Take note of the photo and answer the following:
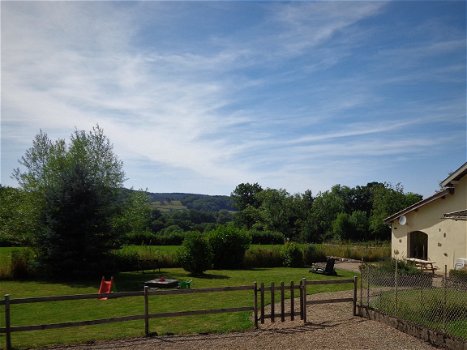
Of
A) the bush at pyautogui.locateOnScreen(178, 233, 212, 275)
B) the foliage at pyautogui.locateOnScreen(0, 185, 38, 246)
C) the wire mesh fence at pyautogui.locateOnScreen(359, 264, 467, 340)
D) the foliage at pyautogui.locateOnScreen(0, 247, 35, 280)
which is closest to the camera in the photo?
the wire mesh fence at pyautogui.locateOnScreen(359, 264, 467, 340)

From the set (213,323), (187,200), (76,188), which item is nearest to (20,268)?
(76,188)

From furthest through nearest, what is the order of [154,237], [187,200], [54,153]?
[187,200], [154,237], [54,153]

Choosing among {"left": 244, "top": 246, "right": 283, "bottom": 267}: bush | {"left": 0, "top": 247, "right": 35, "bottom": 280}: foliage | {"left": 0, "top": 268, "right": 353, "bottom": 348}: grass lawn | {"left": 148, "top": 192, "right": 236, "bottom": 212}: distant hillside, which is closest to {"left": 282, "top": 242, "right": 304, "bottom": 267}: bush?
{"left": 244, "top": 246, "right": 283, "bottom": 267}: bush

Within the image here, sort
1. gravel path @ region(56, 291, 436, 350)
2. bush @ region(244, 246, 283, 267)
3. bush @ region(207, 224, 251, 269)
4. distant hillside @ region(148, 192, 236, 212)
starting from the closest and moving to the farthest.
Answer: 1. gravel path @ region(56, 291, 436, 350)
2. bush @ region(207, 224, 251, 269)
3. bush @ region(244, 246, 283, 267)
4. distant hillside @ region(148, 192, 236, 212)

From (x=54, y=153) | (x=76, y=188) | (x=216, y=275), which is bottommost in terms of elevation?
(x=216, y=275)

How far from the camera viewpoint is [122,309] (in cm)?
1403

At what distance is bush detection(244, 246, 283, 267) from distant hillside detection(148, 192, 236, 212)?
103966mm

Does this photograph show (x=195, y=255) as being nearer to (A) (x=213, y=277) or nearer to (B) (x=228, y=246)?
(A) (x=213, y=277)

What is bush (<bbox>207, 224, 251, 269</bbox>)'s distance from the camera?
2850 centimetres

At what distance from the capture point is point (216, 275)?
24.3m

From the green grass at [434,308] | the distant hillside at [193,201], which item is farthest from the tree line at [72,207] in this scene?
the distant hillside at [193,201]

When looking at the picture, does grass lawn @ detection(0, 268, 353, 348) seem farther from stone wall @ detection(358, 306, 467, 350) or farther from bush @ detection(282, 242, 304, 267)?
bush @ detection(282, 242, 304, 267)

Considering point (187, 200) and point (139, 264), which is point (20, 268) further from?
point (187, 200)

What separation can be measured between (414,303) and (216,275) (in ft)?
47.0
